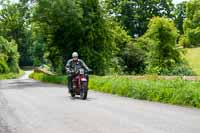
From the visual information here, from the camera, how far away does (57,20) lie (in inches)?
1747

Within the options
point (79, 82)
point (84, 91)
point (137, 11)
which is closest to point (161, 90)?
point (84, 91)

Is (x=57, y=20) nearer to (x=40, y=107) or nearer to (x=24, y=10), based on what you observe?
(x=24, y=10)

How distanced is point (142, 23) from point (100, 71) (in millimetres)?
58713

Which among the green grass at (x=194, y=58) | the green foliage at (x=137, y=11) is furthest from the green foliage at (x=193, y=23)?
the green grass at (x=194, y=58)

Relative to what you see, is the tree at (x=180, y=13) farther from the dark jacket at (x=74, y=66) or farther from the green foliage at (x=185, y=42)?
the dark jacket at (x=74, y=66)

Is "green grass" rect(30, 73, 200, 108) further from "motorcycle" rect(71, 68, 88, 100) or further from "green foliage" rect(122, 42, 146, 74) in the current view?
"green foliage" rect(122, 42, 146, 74)

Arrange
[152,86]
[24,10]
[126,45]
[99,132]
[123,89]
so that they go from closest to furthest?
[99,132] < [152,86] < [123,89] < [24,10] < [126,45]

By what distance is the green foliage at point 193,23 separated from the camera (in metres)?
87.0

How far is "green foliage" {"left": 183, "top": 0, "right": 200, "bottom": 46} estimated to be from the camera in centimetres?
8700

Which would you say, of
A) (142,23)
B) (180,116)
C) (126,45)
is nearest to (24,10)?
(126,45)

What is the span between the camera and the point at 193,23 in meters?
91.2

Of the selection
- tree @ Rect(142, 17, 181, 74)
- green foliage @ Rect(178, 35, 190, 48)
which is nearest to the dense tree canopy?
tree @ Rect(142, 17, 181, 74)

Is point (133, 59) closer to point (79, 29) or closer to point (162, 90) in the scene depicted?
point (79, 29)

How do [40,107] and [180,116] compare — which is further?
[40,107]
